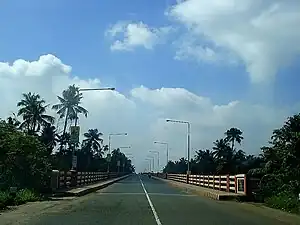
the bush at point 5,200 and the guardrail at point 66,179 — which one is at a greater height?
the guardrail at point 66,179

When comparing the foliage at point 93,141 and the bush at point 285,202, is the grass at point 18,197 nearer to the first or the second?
the bush at point 285,202

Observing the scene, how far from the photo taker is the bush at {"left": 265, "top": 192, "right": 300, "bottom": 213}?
74.6 ft

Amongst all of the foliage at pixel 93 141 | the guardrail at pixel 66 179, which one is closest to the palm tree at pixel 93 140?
the foliage at pixel 93 141

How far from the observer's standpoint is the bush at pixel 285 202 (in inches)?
896

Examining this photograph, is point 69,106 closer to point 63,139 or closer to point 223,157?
point 63,139

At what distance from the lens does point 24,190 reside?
27.7m

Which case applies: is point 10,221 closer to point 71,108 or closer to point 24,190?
point 24,190

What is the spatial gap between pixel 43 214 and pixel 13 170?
11.0 m

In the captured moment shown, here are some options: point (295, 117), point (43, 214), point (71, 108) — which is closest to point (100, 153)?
point (71, 108)

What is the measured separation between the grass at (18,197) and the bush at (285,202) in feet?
39.5

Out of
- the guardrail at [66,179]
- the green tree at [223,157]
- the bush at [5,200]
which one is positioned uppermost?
the green tree at [223,157]

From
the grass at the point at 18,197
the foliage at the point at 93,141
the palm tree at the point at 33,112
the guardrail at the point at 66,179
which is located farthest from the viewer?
the foliage at the point at 93,141

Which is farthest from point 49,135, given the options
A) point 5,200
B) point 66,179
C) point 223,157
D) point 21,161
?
point 5,200

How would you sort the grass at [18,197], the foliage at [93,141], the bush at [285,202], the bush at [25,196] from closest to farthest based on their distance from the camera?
the grass at [18,197] < the bush at [285,202] < the bush at [25,196] < the foliage at [93,141]
